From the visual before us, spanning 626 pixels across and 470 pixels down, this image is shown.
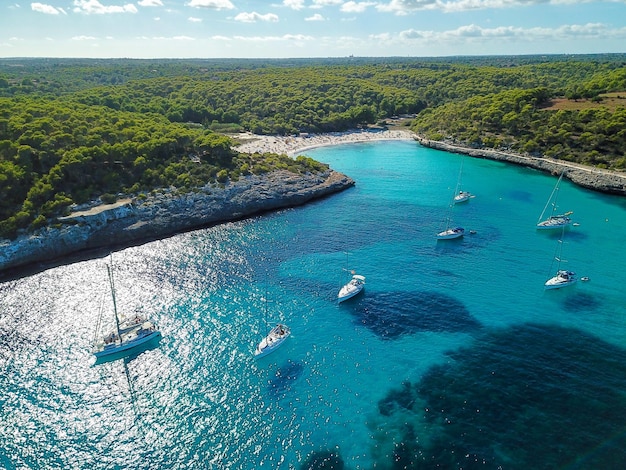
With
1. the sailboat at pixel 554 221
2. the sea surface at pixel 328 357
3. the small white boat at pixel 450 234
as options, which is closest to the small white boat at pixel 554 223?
the sailboat at pixel 554 221

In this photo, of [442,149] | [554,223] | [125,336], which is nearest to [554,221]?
[554,223]

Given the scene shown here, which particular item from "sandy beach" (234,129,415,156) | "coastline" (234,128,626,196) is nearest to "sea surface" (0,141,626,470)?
"coastline" (234,128,626,196)

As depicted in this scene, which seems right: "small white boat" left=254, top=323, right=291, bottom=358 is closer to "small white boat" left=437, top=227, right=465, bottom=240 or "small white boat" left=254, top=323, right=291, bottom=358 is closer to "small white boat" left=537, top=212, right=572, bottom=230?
"small white boat" left=437, top=227, right=465, bottom=240

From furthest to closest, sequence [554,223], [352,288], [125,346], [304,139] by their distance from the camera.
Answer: [304,139], [554,223], [352,288], [125,346]

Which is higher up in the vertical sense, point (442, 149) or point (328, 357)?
point (442, 149)

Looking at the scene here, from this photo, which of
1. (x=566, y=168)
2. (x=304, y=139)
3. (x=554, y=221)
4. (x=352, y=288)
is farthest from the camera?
(x=304, y=139)

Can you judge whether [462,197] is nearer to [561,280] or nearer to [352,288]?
[561,280]

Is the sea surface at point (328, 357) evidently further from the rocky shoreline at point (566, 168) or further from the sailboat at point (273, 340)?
the rocky shoreline at point (566, 168)
